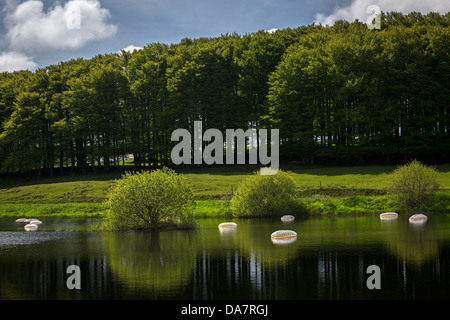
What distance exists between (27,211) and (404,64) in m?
66.8

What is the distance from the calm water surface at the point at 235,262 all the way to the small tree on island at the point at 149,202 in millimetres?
1829

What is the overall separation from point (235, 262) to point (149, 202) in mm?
16329

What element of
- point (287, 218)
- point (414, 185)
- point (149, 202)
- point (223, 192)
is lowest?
point (287, 218)

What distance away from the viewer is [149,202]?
42.1 meters

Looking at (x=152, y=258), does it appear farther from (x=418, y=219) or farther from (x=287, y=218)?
(x=418, y=219)

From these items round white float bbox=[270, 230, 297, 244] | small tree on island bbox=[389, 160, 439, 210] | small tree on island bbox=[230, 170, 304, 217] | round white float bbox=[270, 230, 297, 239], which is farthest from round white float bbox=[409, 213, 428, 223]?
round white float bbox=[270, 230, 297, 239]

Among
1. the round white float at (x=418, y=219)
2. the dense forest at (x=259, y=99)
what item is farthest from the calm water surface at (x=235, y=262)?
the dense forest at (x=259, y=99)

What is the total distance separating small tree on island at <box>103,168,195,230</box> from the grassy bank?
9167mm

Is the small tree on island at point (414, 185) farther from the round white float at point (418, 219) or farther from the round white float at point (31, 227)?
the round white float at point (31, 227)

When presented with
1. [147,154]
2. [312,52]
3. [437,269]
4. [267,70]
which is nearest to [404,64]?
[312,52]

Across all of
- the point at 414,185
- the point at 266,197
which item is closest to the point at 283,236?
the point at 266,197

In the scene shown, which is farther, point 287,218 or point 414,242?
point 287,218

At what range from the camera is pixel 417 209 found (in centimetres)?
5188

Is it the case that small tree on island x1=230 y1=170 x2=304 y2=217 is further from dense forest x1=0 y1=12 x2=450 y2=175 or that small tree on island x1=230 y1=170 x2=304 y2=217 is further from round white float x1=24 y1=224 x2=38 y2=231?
dense forest x1=0 y1=12 x2=450 y2=175
